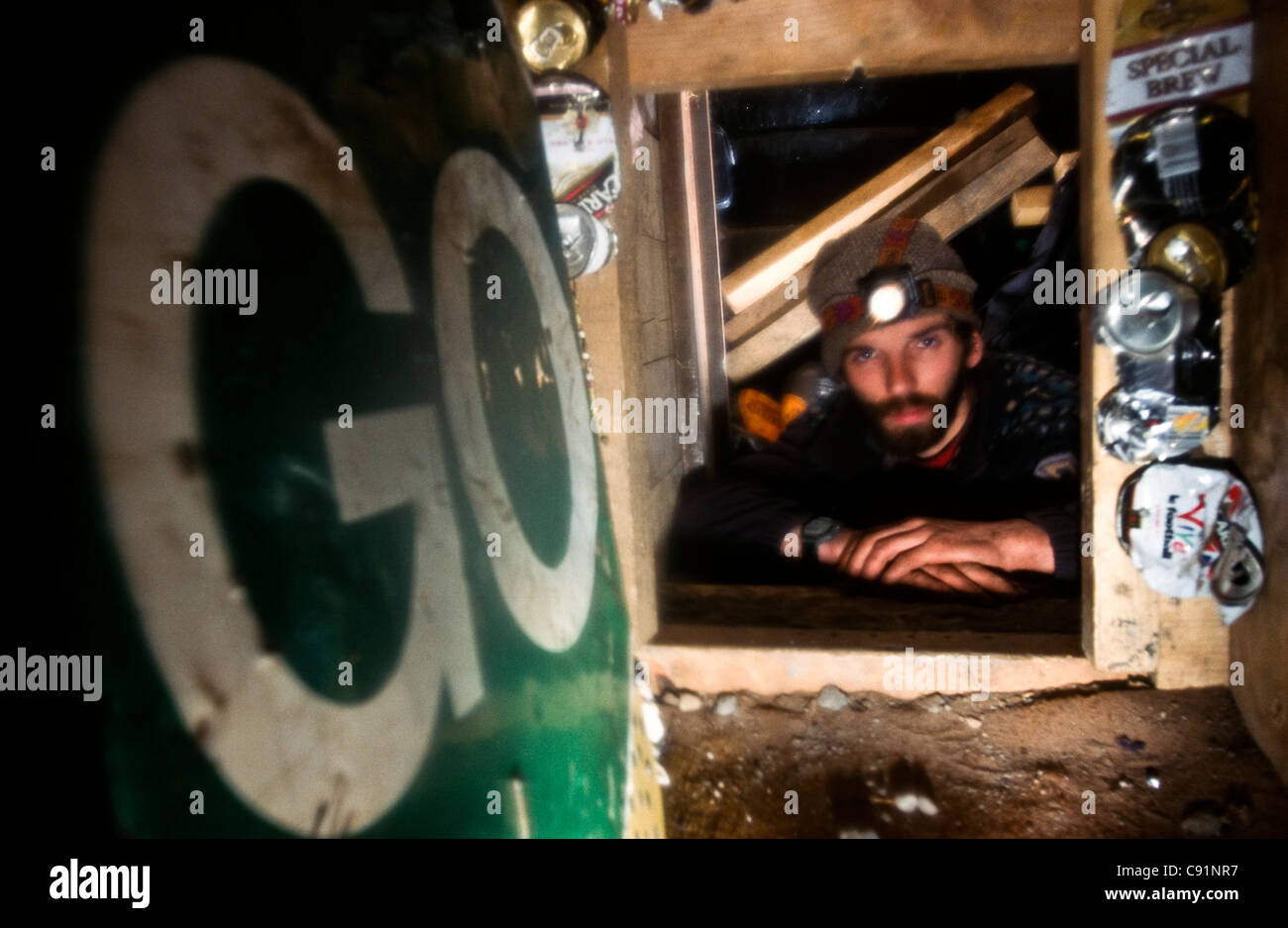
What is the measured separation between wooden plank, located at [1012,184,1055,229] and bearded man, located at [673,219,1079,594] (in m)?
0.79

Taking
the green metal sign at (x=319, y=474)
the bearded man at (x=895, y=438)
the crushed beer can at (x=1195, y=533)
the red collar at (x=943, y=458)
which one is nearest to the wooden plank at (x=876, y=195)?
the bearded man at (x=895, y=438)

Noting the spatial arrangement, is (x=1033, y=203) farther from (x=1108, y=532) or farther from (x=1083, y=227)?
(x=1108, y=532)

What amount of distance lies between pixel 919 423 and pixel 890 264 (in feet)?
2.10

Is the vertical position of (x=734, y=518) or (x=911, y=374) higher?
(x=911, y=374)

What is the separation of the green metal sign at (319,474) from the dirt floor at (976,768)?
40 centimetres

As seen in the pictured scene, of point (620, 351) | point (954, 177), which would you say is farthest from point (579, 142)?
point (954, 177)

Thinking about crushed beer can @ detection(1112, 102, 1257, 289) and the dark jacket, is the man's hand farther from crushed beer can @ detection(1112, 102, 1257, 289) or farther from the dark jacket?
crushed beer can @ detection(1112, 102, 1257, 289)

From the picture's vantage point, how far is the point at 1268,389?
1302 mm

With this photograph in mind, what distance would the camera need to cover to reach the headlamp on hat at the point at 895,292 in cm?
253

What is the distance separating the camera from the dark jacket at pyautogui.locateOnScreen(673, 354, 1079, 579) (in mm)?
2494

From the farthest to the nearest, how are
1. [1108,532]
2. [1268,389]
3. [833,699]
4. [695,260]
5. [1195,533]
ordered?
[695,260] < [833,699] < [1108,532] < [1195,533] < [1268,389]

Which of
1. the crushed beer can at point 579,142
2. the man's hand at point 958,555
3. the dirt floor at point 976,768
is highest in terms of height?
the crushed beer can at point 579,142

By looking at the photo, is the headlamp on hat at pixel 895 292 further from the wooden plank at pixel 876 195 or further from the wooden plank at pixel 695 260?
the wooden plank at pixel 695 260
